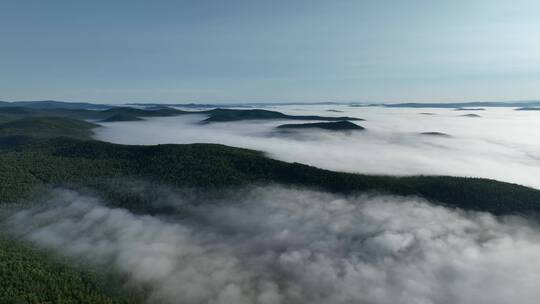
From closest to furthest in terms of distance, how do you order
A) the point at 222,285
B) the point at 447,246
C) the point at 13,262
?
1. the point at 13,262
2. the point at 222,285
3. the point at 447,246

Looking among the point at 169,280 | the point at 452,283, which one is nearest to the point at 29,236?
the point at 169,280

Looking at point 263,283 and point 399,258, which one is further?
point 399,258

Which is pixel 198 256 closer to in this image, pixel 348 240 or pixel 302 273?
pixel 302 273

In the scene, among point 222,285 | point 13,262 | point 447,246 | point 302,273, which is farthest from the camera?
point 447,246

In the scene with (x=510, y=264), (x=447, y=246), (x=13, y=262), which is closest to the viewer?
(x=13, y=262)

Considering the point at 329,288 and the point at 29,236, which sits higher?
the point at 29,236

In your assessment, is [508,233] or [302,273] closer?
[302,273]

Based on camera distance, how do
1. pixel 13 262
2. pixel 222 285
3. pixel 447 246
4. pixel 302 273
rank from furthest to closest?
1. pixel 447 246
2. pixel 302 273
3. pixel 222 285
4. pixel 13 262

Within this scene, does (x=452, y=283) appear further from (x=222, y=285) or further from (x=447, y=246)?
(x=222, y=285)

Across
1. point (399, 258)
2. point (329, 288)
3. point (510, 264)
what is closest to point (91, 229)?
point (329, 288)
